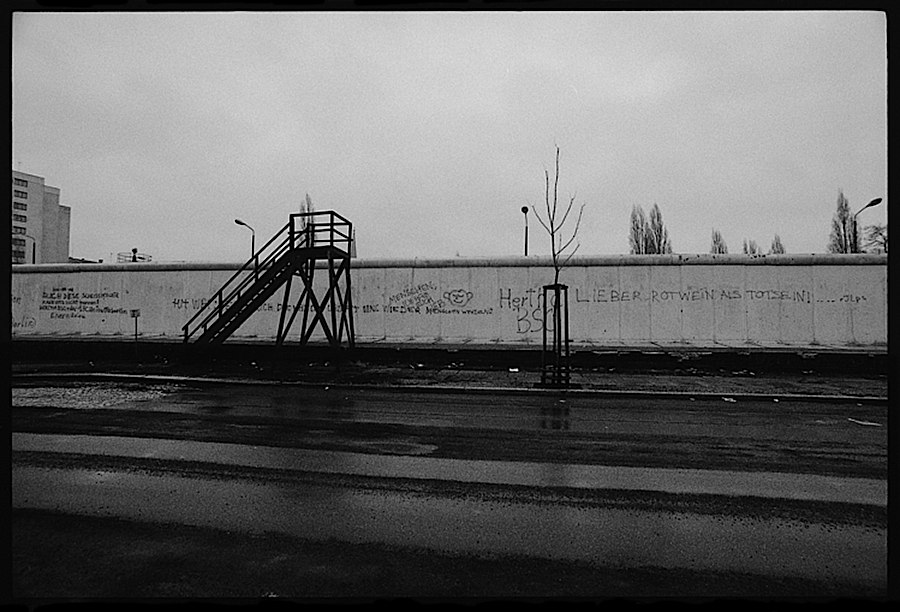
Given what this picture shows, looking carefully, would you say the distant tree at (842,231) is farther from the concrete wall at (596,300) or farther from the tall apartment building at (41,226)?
the tall apartment building at (41,226)

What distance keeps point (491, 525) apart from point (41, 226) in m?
60.4

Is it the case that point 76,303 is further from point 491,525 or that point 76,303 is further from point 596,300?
point 491,525

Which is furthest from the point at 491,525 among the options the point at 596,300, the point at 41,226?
the point at 41,226

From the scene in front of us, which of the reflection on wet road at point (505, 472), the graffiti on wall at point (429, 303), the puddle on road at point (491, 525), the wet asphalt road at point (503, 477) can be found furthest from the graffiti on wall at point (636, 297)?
the puddle on road at point (491, 525)

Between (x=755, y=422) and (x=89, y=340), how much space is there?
826 inches

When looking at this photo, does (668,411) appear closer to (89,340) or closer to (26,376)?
(26,376)

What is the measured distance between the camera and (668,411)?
10.0m

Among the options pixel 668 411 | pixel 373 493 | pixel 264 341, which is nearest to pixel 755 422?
pixel 668 411

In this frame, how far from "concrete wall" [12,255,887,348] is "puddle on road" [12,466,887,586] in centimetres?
1326

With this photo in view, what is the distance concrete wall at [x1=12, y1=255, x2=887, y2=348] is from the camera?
17.2m

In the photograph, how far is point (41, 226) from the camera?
2021 inches

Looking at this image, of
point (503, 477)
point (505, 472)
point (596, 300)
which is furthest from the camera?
point (596, 300)

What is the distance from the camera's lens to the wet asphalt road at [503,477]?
4.21 meters

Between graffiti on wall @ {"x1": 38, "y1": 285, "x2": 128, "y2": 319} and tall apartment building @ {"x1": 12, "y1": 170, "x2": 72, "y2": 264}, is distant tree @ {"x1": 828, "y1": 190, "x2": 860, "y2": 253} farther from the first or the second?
tall apartment building @ {"x1": 12, "y1": 170, "x2": 72, "y2": 264}
